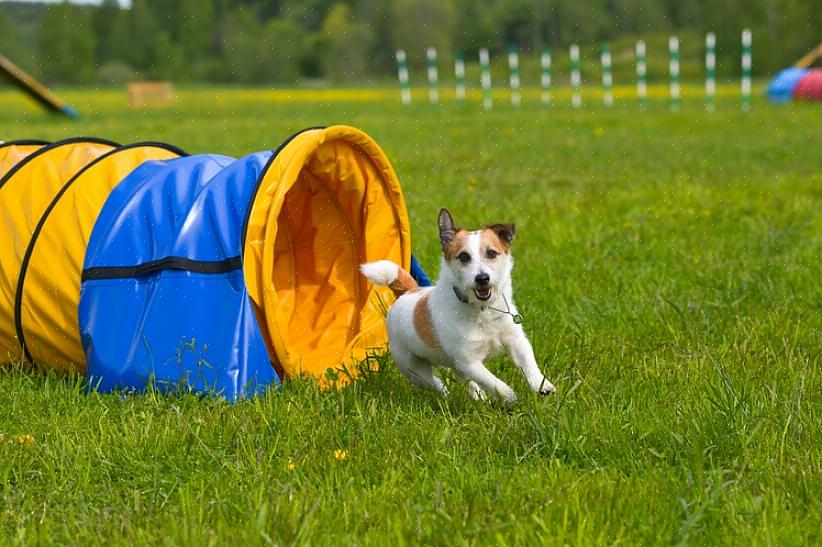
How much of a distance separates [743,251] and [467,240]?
10.4ft

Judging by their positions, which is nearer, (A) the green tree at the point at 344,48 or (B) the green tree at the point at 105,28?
(A) the green tree at the point at 344,48

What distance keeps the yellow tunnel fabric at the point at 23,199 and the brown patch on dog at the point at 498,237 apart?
2.01 meters

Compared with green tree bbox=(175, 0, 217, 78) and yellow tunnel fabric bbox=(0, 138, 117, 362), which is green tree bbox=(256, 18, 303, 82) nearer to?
green tree bbox=(175, 0, 217, 78)

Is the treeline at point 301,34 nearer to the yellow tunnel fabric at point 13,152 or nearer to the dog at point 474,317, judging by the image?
the yellow tunnel fabric at point 13,152

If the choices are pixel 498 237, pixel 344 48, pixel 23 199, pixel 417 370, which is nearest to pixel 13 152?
pixel 23 199

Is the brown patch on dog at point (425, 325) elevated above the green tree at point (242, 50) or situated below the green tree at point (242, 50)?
below

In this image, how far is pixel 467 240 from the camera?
12.8ft

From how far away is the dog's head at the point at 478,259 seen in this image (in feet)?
12.5

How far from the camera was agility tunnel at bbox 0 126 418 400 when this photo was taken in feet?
13.5

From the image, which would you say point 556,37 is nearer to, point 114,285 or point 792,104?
point 792,104

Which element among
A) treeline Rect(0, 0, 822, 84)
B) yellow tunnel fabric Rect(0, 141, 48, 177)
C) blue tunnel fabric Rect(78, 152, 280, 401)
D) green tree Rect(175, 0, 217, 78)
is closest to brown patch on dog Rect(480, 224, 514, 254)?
blue tunnel fabric Rect(78, 152, 280, 401)

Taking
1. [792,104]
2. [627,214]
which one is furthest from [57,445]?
[792,104]

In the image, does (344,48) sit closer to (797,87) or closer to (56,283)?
(797,87)

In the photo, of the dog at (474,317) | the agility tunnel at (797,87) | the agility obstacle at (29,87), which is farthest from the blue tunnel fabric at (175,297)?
the agility tunnel at (797,87)
